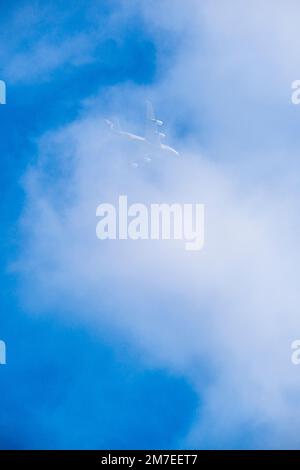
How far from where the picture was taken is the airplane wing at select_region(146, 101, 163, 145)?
1.90 meters

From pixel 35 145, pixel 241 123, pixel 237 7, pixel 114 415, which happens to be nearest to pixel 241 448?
pixel 114 415

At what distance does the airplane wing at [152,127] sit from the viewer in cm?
190

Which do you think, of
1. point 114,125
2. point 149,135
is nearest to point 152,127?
point 149,135

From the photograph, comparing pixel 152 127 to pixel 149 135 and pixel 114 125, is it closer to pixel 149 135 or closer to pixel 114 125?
pixel 149 135

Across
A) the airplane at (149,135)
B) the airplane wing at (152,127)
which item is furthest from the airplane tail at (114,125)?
the airplane wing at (152,127)

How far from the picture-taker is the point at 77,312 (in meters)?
1.90

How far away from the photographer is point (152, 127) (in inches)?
74.9

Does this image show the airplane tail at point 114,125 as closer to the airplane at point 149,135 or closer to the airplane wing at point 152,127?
the airplane at point 149,135

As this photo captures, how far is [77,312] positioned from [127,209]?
1.47ft

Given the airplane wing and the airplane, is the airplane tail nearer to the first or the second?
the airplane

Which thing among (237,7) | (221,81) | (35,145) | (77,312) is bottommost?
(77,312)

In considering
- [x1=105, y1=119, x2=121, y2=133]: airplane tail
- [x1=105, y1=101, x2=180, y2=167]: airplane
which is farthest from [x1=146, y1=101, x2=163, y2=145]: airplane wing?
[x1=105, y1=119, x2=121, y2=133]: airplane tail

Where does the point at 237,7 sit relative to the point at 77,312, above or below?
above

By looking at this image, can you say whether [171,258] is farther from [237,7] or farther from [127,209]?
[237,7]
